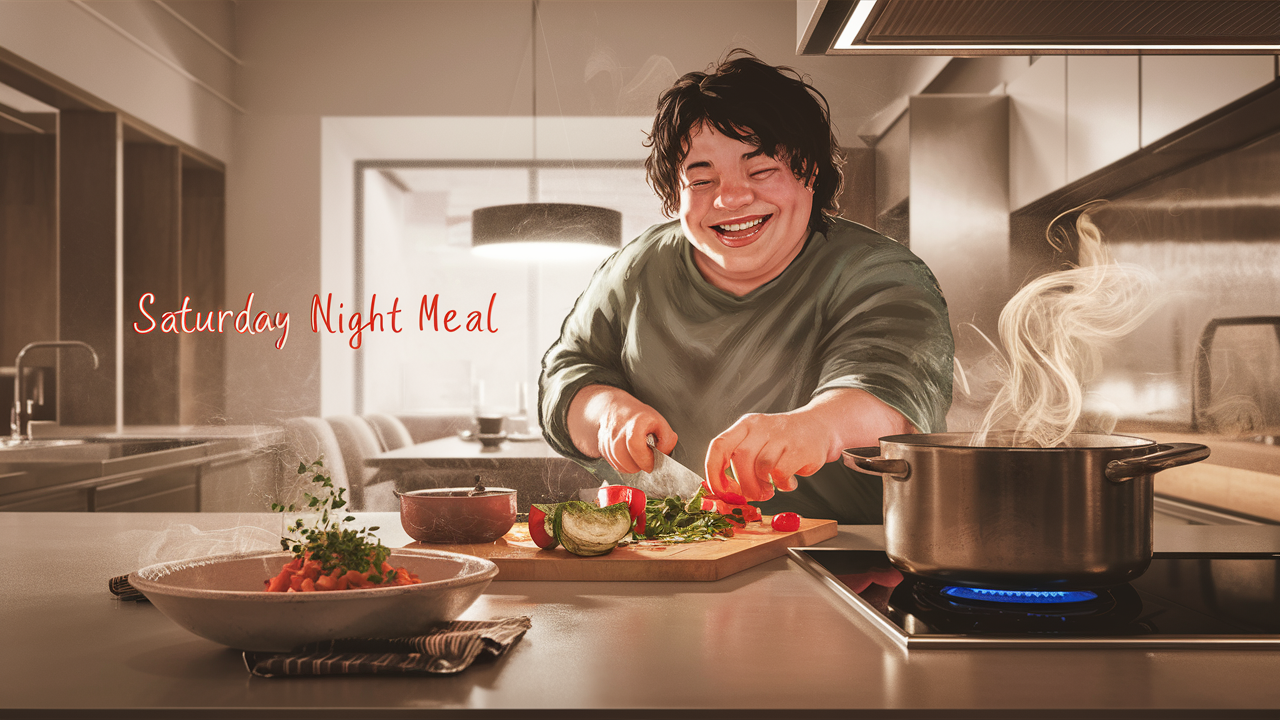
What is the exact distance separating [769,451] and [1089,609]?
2.19ft

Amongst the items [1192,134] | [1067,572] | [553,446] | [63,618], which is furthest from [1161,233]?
[63,618]

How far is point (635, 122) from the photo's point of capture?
64.1 inches

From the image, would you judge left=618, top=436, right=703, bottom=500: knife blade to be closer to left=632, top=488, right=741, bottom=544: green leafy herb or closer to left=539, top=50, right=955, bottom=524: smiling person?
left=539, top=50, right=955, bottom=524: smiling person

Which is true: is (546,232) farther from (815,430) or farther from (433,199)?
(815,430)

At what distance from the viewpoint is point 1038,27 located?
120 cm

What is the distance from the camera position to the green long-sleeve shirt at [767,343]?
1.53 metres

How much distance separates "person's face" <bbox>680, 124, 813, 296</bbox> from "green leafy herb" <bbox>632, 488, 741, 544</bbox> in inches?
21.0

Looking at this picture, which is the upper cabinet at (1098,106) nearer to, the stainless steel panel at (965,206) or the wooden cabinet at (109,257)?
the stainless steel panel at (965,206)

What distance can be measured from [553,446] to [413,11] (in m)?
0.91

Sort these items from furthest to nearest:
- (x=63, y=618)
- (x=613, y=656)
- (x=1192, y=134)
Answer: (x=1192, y=134) < (x=63, y=618) < (x=613, y=656)

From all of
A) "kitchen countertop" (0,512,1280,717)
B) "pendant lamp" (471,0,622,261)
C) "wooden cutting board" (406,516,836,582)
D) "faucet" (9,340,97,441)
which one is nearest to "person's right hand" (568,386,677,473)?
"pendant lamp" (471,0,622,261)

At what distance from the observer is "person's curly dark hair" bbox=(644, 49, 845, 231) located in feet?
5.17

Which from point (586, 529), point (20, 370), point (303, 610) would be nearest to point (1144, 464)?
point (586, 529)

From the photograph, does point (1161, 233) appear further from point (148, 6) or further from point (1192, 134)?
point (148, 6)
